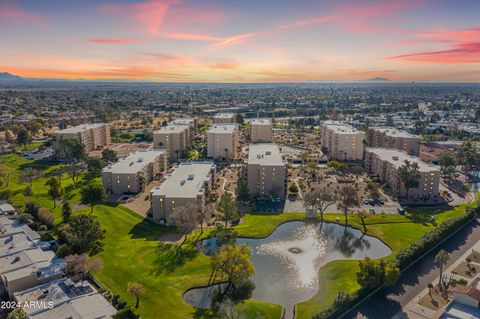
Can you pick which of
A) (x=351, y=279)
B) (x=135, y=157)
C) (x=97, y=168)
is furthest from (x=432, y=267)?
(x=97, y=168)

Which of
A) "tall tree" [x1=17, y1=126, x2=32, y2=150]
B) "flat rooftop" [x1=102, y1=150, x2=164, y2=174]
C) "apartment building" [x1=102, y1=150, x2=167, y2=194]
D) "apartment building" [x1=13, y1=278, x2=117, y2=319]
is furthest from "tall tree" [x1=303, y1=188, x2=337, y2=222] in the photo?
"tall tree" [x1=17, y1=126, x2=32, y2=150]

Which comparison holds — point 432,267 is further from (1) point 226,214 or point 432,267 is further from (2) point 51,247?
(2) point 51,247

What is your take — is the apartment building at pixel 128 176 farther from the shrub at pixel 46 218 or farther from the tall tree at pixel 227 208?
the tall tree at pixel 227 208

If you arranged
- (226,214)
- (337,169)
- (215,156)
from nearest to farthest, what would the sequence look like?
(226,214)
(337,169)
(215,156)

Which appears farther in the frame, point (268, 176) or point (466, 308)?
point (268, 176)

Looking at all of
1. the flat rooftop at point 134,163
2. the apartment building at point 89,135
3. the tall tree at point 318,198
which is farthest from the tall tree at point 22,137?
the tall tree at point 318,198
